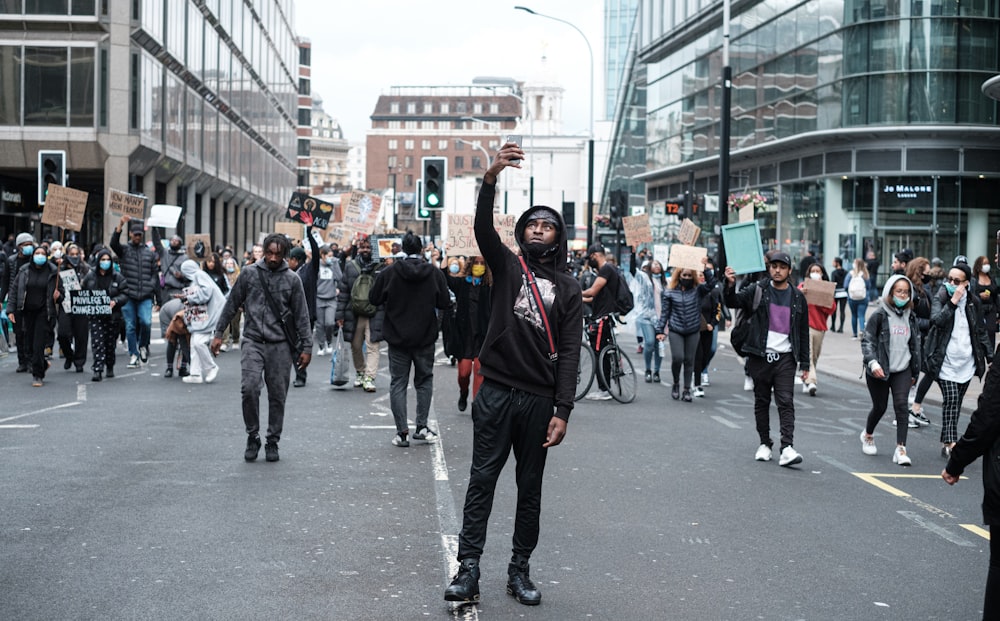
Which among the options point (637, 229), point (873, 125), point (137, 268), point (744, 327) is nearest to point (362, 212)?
point (637, 229)

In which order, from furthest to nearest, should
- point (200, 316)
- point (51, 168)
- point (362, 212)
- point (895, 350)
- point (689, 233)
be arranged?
point (51, 168) → point (362, 212) → point (689, 233) → point (200, 316) → point (895, 350)

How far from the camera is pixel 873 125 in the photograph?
112ft

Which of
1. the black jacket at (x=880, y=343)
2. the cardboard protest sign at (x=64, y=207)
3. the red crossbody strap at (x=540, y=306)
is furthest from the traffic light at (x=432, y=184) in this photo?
the red crossbody strap at (x=540, y=306)

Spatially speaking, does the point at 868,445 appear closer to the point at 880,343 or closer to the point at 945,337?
the point at 880,343

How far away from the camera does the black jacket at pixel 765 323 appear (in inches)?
386

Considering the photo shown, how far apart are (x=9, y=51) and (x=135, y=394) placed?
24248 mm

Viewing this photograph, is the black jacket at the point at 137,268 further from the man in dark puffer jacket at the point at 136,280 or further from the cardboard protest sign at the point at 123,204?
the cardboard protest sign at the point at 123,204

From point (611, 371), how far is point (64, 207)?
31.8 ft

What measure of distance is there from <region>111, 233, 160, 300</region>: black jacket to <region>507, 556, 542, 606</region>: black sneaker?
12067 mm

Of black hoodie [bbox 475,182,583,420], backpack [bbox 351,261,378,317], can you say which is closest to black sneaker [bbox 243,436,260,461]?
black hoodie [bbox 475,182,583,420]

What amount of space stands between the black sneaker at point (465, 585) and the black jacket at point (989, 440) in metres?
2.20

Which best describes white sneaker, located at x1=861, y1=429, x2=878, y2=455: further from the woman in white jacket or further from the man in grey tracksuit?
the woman in white jacket

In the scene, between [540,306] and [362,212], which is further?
[362,212]

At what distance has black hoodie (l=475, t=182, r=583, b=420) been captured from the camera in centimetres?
555
